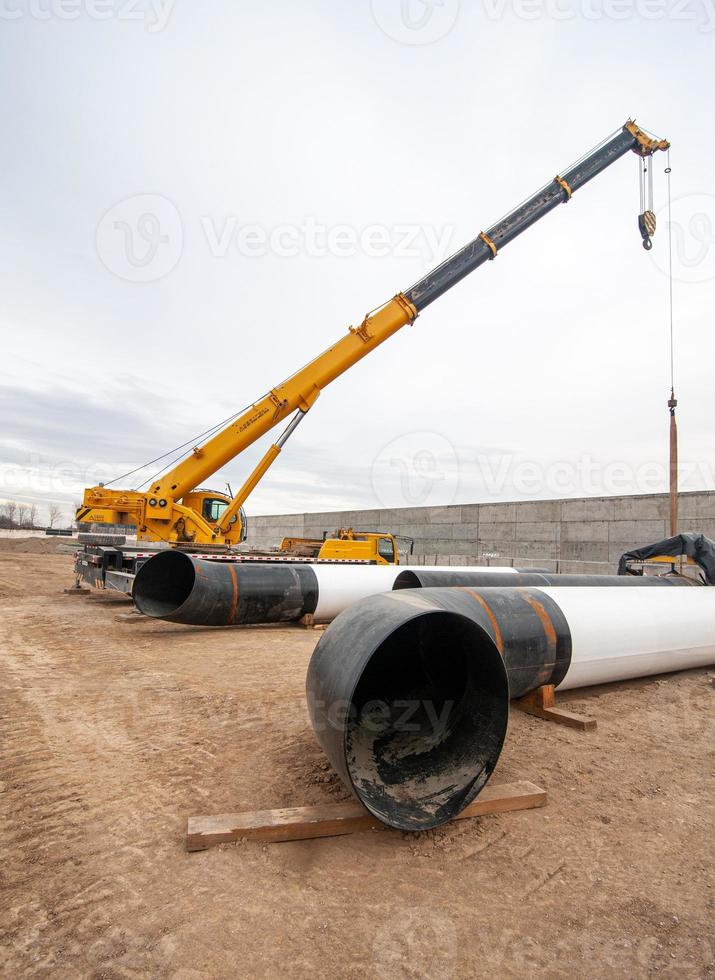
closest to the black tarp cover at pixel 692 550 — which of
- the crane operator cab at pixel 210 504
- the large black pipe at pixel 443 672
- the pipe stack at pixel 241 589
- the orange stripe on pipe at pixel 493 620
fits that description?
the pipe stack at pixel 241 589

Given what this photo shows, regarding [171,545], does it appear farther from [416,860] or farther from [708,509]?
[708,509]

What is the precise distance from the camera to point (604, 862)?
2.47 m

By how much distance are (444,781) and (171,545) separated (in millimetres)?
8491

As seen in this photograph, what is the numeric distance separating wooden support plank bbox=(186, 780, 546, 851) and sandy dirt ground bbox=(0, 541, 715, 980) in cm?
5

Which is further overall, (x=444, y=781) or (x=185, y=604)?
(x=185, y=604)

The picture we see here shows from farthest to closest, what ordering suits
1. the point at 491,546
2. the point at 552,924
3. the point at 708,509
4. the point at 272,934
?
the point at 491,546, the point at 708,509, the point at 552,924, the point at 272,934

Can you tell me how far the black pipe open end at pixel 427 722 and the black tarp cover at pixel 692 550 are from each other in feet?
18.7

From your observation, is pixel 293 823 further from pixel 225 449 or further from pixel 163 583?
pixel 225 449

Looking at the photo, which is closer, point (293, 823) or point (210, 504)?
point (293, 823)

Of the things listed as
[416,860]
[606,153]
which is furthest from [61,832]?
[606,153]

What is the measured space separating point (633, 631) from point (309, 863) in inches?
154

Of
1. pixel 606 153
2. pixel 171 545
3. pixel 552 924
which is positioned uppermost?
pixel 606 153

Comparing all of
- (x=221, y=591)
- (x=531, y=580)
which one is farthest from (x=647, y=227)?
(x=221, y=591)

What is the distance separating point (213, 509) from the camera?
39.3ft
